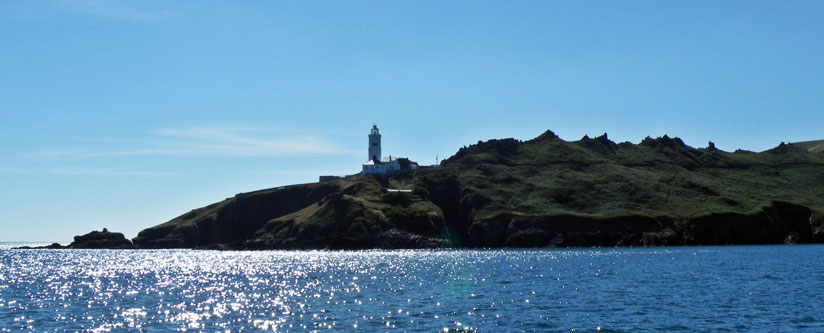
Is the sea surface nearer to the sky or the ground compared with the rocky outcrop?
nearer to the ground

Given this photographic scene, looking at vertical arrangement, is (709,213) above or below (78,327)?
above

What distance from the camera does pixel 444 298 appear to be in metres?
64.9

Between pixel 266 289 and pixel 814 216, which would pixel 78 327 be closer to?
pixel 266 289

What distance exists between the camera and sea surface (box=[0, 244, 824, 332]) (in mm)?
50344

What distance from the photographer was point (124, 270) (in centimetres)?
12006

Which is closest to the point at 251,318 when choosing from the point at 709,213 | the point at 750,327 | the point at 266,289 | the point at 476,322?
the point at 476,322

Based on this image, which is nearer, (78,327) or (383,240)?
(78,327)

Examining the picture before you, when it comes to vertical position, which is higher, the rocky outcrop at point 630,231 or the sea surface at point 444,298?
the rocky outcrop at point 630,231

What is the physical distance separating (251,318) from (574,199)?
501 ft

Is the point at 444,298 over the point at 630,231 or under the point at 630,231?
under

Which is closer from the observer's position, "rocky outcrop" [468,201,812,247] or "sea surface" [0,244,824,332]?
"sea surface" [0,244,824,332]

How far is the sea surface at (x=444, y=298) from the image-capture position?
50344mm

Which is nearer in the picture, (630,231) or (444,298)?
(444,298)

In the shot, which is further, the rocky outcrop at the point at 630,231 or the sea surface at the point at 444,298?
the rocky outcrop at the point at 630,231
